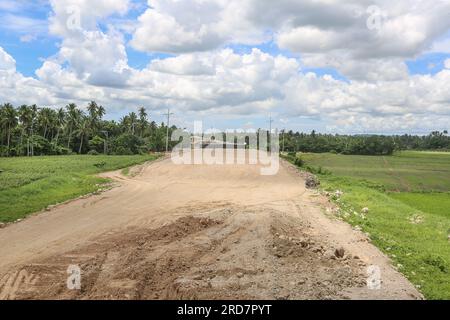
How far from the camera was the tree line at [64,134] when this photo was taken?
222 ft

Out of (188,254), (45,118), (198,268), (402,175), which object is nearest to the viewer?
(198,268)

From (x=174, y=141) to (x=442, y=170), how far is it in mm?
47168

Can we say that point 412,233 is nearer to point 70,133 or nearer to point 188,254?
point 188,254

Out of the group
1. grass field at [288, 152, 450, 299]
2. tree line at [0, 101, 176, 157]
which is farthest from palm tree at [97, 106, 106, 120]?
grass field at [288, 152, 450, 299]

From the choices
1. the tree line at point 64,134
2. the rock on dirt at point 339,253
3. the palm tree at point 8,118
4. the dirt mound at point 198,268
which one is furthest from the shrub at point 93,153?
the rock on dirt at point 339,253

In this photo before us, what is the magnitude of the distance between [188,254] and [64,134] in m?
69.5

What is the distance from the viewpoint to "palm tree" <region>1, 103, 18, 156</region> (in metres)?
65.2

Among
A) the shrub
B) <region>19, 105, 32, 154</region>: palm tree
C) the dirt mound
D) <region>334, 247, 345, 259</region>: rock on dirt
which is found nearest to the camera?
the dirt mound

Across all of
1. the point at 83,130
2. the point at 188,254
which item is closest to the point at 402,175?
the point at 83,130

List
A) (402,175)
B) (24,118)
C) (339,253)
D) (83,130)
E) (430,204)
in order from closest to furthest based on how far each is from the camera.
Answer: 1. (339,253)
2. (430,204)
3. (402,175)
4. (24,118)
5. (83,130)

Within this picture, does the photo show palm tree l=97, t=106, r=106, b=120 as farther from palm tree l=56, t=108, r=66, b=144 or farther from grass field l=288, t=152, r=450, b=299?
grass field l=288, t=152, r=450, b=299

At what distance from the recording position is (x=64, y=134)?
2992 inches

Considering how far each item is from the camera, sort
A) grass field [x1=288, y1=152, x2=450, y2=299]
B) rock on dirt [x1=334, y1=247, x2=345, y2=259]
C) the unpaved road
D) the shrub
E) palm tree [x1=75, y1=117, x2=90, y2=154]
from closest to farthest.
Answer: the unpaved road
grass field [x1=288, y1=152, x2=450, y2=299]
rock on dirt [x1=334, y1=247, x2=345, y2=259]
the shrub
palm tree [x1=75, y1=117, x2=90, y2=154]

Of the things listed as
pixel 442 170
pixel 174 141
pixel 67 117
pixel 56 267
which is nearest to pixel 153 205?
pixel 56 267
